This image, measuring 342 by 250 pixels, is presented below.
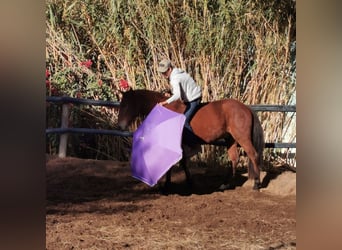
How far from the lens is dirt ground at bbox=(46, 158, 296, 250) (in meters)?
2.75

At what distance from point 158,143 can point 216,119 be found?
69cm

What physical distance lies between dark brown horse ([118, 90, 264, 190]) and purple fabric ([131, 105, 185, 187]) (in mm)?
305

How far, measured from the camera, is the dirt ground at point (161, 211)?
275 cm

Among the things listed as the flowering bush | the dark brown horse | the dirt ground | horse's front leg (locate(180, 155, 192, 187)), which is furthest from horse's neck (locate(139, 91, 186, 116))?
the flowering bush

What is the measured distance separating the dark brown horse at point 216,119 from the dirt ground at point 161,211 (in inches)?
12.4

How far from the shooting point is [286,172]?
4414 millimetres

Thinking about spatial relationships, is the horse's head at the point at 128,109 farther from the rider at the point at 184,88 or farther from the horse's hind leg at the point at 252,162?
the horse's hind leg at the point at 252,162

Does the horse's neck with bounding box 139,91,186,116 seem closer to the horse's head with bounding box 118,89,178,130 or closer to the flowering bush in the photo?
the horse's head with bounding box 118,89,178,130

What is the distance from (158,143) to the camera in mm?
3646
